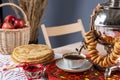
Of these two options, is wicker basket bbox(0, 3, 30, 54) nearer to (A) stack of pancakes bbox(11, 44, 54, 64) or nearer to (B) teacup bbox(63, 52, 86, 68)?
(A) stack of pancakes bbox(11, 44, 54, 64)

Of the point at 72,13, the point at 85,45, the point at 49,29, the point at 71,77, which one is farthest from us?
the point at 72,13

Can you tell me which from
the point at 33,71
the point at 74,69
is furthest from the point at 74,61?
the point at 33,71

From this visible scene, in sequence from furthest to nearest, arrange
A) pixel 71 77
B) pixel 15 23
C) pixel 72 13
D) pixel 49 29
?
pixel 72 13 < pixel 49 29 < pixel 15 23 < pixel 71 77

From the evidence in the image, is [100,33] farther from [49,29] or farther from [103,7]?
[49,29]

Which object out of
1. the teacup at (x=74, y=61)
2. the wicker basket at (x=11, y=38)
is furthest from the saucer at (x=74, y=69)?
the wicker basket at (x=11, y=38)

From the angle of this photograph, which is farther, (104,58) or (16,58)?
(16,58)

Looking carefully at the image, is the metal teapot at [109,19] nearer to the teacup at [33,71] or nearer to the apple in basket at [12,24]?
the teacup at [33,71]

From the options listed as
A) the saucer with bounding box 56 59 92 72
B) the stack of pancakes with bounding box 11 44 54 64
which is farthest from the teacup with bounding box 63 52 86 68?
the stack of pancakes with bounding box 11 44 54 64

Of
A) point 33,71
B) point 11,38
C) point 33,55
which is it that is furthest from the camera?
point 11,38

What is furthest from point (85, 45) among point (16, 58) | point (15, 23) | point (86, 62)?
point (15, 23)

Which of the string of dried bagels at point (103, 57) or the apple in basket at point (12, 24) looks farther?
the apple in basket at point (12, 24)

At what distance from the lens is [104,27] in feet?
2.75

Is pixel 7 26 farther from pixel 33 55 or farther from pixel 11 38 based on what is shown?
pixel 33 55

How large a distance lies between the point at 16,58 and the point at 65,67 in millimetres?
239
